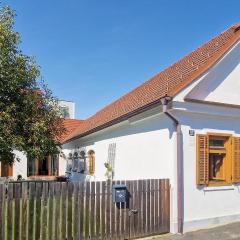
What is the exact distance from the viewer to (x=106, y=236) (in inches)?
312

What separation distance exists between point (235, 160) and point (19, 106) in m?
6.83

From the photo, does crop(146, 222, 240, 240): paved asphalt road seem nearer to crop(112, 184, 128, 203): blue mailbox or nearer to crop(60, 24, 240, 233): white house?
crop(60, 24, 240, 233): white house

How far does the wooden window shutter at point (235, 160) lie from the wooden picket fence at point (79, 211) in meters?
2.34

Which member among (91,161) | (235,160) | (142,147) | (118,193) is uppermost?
(142,147)

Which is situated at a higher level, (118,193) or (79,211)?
(118,193)

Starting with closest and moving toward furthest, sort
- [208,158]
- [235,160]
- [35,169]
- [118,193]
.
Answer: [118,193]
[208,158]
[235,160]
[35,169]

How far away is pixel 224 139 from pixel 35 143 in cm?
584

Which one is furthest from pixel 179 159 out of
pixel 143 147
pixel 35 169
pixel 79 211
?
pixel 35 169

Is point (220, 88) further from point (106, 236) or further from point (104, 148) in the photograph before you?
point (104, 148)

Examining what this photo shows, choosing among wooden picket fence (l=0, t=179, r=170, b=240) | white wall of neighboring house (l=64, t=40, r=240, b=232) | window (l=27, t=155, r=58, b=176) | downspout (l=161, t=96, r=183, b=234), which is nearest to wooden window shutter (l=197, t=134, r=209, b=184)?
white wall of neighboring house (l=64, t=40, r=240, b=232)

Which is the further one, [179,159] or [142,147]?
[142,147]

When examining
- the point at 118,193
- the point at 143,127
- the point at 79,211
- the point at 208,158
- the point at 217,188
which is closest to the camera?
the point at 79,211

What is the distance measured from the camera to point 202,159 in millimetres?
9523

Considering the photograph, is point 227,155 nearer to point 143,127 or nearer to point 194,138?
point 194,138
